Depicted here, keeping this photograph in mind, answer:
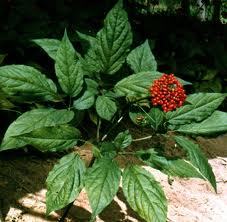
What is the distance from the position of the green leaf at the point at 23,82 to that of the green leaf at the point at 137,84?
0.96 ft

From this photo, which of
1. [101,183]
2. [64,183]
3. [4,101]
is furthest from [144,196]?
[4,101]

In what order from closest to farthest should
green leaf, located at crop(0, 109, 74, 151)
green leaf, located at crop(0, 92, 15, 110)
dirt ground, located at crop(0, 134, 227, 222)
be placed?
green leaf, located at crop(0, 109, 74, 151) < green leaf, located at crop(0, 92, 15, 110) < dirt ground, located at crop(0, 134, 227, 222)

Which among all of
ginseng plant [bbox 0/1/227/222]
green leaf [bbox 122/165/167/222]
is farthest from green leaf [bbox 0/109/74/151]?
green leaf [bbox 122/165/167/222]

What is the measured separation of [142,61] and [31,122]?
591 mm

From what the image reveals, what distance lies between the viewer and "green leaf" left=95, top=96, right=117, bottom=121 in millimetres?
1651

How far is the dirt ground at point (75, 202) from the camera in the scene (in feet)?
7.26

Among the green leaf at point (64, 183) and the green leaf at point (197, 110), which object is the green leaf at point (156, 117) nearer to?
the green leaf at point (197, 110)

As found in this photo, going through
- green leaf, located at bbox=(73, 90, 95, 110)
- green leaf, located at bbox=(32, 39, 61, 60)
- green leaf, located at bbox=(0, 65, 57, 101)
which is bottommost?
green leaf, located at bbox=(73, 90, 95, 110)

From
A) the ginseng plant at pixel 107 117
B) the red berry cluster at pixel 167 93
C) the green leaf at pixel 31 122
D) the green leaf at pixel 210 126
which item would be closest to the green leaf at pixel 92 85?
the ginseng plant at pixel 107 117

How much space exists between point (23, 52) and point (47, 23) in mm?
383

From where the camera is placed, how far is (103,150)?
163 cm

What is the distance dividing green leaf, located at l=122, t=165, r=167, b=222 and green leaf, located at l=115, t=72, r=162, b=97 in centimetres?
32

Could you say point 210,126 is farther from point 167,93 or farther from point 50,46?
point 50,46

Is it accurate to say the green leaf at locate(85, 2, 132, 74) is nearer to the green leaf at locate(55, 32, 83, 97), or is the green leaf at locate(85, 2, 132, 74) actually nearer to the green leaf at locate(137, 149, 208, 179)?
the green leaf at locate(55, 32, 83, 97)
